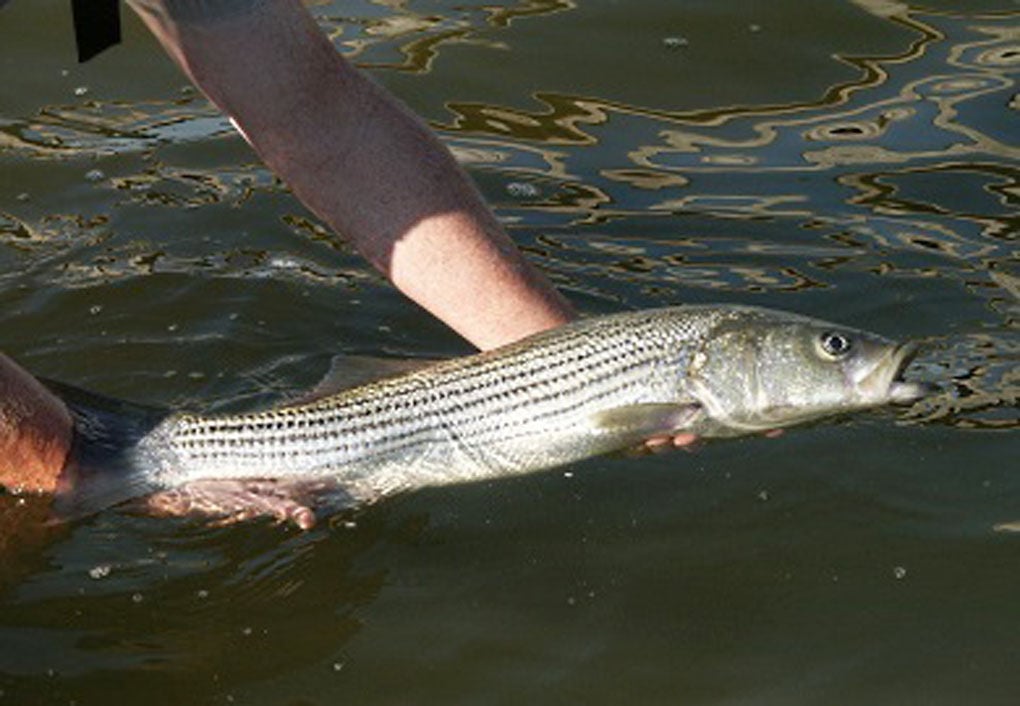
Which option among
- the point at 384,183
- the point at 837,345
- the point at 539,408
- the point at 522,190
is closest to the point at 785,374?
the point at 837,345

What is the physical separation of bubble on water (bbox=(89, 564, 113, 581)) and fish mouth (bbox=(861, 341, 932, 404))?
214cm

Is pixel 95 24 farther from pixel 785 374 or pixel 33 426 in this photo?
pixel 785 374

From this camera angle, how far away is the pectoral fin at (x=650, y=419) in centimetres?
577

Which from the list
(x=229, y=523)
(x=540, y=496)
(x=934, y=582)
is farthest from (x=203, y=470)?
(x=934, y=582)

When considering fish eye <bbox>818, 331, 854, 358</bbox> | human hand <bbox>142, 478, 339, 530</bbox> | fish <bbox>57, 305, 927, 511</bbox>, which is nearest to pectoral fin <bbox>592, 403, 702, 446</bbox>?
fish <bbox>57, 305, 927, 511</bbox>

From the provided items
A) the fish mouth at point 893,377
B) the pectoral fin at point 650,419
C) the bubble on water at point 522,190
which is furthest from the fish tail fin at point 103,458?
the bubble on water at point 522,190

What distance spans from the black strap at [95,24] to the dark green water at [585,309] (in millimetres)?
1387

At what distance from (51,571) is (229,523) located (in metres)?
0.52

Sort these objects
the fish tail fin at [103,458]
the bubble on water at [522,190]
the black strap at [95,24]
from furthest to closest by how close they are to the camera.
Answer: the bubble on water at [522,190], the fish tail fin at [103,458], the black strap at [95,24]

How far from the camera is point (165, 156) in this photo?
9188 millimetres

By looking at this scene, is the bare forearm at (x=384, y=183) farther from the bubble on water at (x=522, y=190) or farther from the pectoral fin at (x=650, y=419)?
the bubble on water at (x=522, y=190)

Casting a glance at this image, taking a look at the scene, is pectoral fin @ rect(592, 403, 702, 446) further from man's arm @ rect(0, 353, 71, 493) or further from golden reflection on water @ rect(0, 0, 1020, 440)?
man's arm @ rect(0, 353, 71, 493)

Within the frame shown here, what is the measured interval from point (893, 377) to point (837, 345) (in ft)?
0.55

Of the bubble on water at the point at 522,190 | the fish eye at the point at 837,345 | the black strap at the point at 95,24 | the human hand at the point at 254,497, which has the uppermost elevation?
the black strap at the point at 95,24
